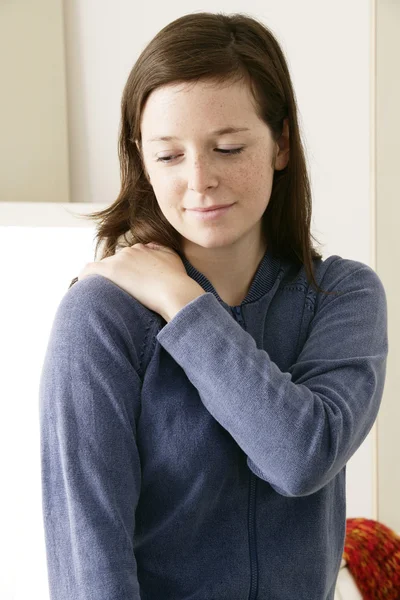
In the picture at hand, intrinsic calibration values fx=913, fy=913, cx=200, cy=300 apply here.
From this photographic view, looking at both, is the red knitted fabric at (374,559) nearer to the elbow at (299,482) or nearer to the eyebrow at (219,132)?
the elbow at (299,482)

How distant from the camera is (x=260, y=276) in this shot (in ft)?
4.64

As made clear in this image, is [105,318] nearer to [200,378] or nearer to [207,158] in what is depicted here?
[200,378]

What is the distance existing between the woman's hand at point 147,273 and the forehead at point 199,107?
0.17 m

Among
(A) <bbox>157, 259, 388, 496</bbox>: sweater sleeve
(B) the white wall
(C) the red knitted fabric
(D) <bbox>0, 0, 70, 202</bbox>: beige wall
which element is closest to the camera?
(A) <bbox>157, 259, 388, 496</bbox>: sweater sleeve

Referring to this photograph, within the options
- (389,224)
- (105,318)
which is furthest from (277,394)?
(389,224)

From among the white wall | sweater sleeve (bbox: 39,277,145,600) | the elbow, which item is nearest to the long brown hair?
sweater sleeve (bbox: 39,277,145,600)

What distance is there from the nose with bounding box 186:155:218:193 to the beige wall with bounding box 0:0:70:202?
124 cm

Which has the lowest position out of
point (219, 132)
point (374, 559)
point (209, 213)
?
point (374, 559)

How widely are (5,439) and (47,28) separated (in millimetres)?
1180

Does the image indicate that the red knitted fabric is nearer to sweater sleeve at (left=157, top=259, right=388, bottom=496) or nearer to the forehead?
sweater sleeve at (left=157, top=259, right=388, bottom=496)

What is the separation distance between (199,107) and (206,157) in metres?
0.07

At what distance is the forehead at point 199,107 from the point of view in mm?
1199

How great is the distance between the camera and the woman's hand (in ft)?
4.08

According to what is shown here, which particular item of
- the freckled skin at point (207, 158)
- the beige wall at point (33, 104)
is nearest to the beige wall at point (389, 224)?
the beige wall at point (33, 104)
